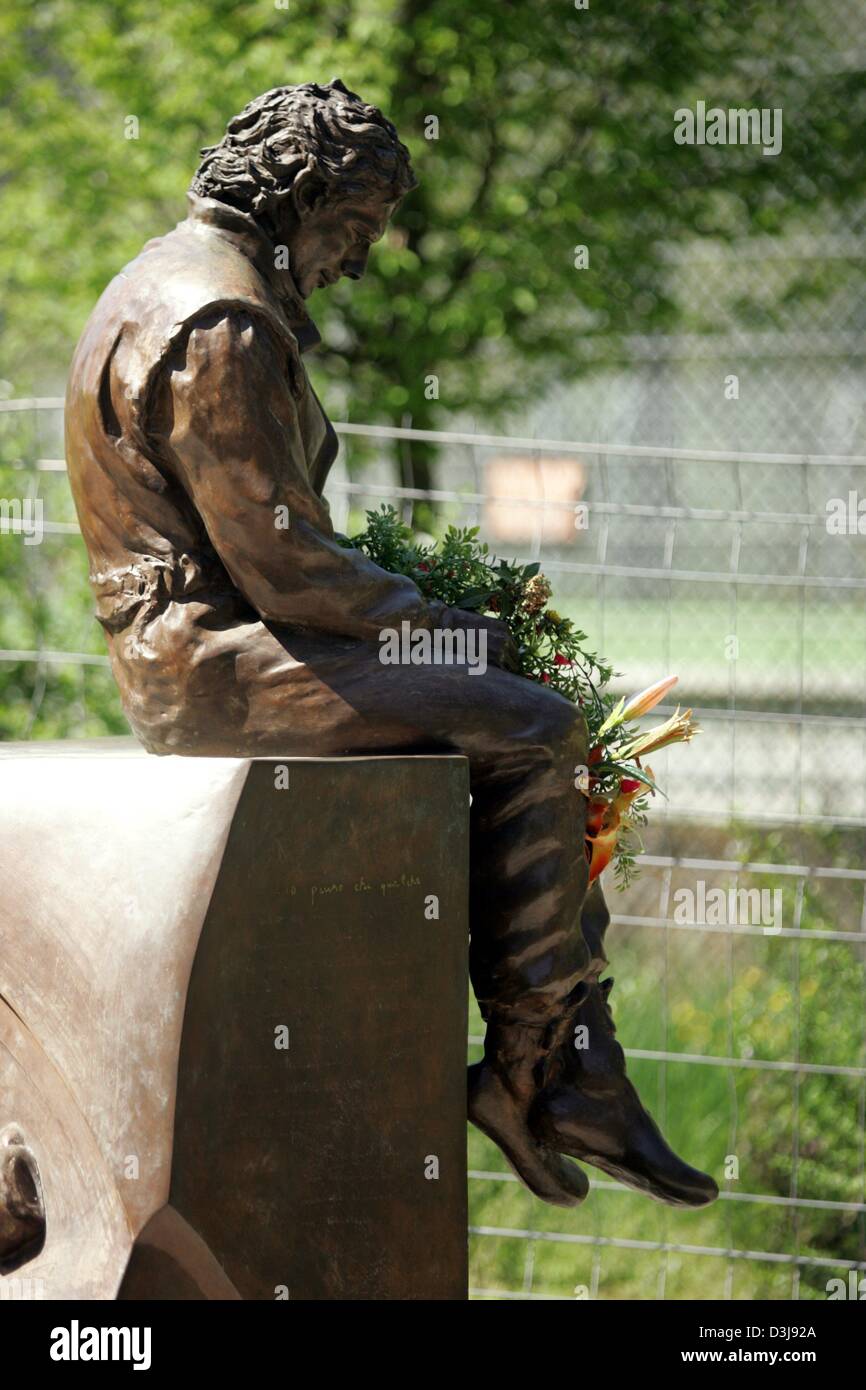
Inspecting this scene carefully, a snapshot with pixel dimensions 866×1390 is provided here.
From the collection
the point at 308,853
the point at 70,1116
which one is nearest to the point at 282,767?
the point at 308,853

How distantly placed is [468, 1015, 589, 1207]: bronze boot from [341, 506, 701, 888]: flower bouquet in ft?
1.18

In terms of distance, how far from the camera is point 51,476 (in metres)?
6.36

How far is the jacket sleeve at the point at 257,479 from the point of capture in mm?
2988

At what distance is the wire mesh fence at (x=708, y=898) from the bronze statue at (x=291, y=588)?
161 centimetres

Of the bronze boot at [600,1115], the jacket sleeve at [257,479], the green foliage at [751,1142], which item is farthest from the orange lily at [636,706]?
the green foliage at [751,1142]

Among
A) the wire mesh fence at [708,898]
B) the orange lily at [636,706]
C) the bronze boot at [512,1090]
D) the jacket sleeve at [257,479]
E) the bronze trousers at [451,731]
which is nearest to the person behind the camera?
the jacket sleeve at [257,479]

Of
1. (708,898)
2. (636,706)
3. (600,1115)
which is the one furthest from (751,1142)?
(636,706)

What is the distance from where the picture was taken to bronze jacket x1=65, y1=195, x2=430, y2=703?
3.00 meters

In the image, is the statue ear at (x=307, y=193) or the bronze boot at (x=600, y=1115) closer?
the statue ear at (x=307, y=193)

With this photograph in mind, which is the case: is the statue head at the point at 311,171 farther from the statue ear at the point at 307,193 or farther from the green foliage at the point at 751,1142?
the green foliage at the point at 751,1142

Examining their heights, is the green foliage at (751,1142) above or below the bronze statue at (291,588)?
below

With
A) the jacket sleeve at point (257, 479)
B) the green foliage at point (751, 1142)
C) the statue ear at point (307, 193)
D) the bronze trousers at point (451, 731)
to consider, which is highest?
the statue ear at point (307, 193)

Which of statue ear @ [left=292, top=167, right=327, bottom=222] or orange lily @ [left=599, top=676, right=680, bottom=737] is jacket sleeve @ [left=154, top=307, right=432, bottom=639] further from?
orange lily @ [left=599, top=676, right=680, bottom=737]

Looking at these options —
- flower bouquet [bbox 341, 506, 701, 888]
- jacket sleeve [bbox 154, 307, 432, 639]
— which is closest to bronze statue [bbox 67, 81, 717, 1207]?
jacket sleeve [bbox 154, 307, 432, 639]
